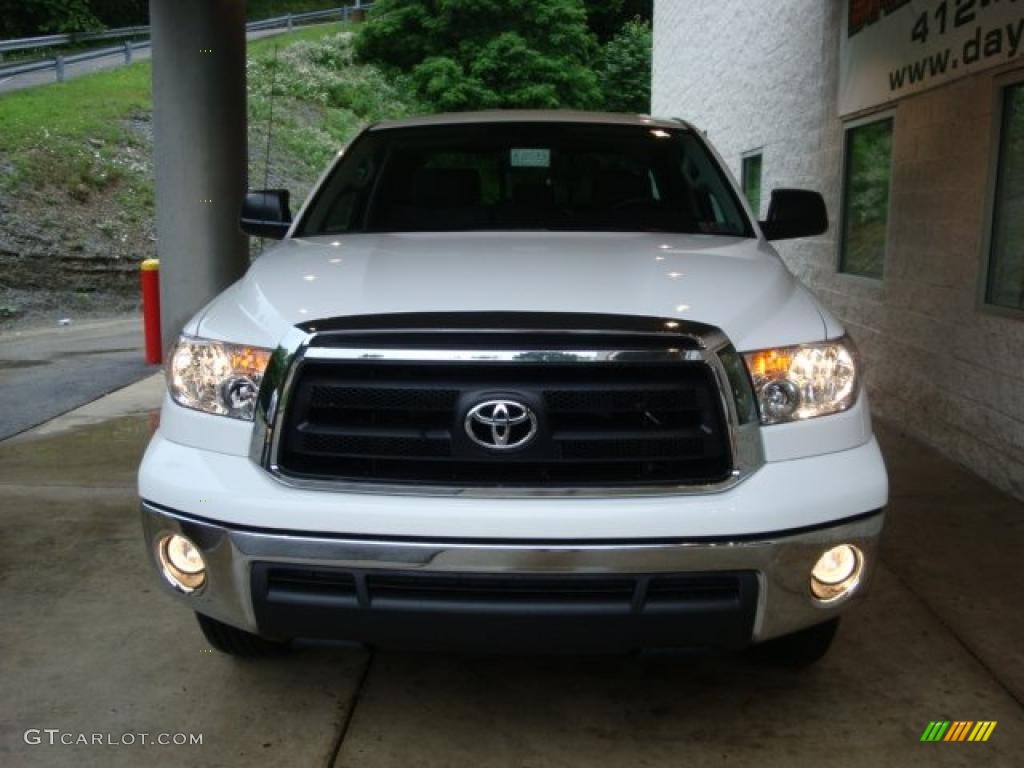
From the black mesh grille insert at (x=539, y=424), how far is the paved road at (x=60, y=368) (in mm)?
4704

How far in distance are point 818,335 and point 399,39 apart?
30.6 meters

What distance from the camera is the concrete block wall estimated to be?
216 inches

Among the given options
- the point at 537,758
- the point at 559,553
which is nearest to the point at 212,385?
the point at 559,553

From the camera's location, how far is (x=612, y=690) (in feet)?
10.6

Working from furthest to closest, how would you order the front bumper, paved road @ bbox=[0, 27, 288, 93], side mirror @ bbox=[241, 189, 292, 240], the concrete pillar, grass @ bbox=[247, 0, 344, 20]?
grass @ bbox=[247, 0, 344, 20] → paved road @ bbox=[0, 27, 288, 93] → the concrete pillar → side mirror @ bbox=[241, 189, 292, 240] → the front bumper

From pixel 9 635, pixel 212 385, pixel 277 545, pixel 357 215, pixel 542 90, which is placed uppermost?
pixel 542 90

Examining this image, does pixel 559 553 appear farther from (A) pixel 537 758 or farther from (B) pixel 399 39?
(B) pixel 399 39

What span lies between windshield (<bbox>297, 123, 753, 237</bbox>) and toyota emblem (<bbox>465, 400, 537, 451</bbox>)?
1493 millimetres

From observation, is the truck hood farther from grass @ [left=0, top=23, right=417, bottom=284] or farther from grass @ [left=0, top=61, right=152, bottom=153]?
grass @ [left=0, top=61, right=152, bottom=153]

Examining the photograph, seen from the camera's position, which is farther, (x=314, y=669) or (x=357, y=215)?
(x=357, y=215)

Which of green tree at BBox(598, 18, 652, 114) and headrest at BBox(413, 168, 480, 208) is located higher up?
green tree at BBox(598, 18, 652, 114)

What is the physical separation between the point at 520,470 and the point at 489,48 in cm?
2930
